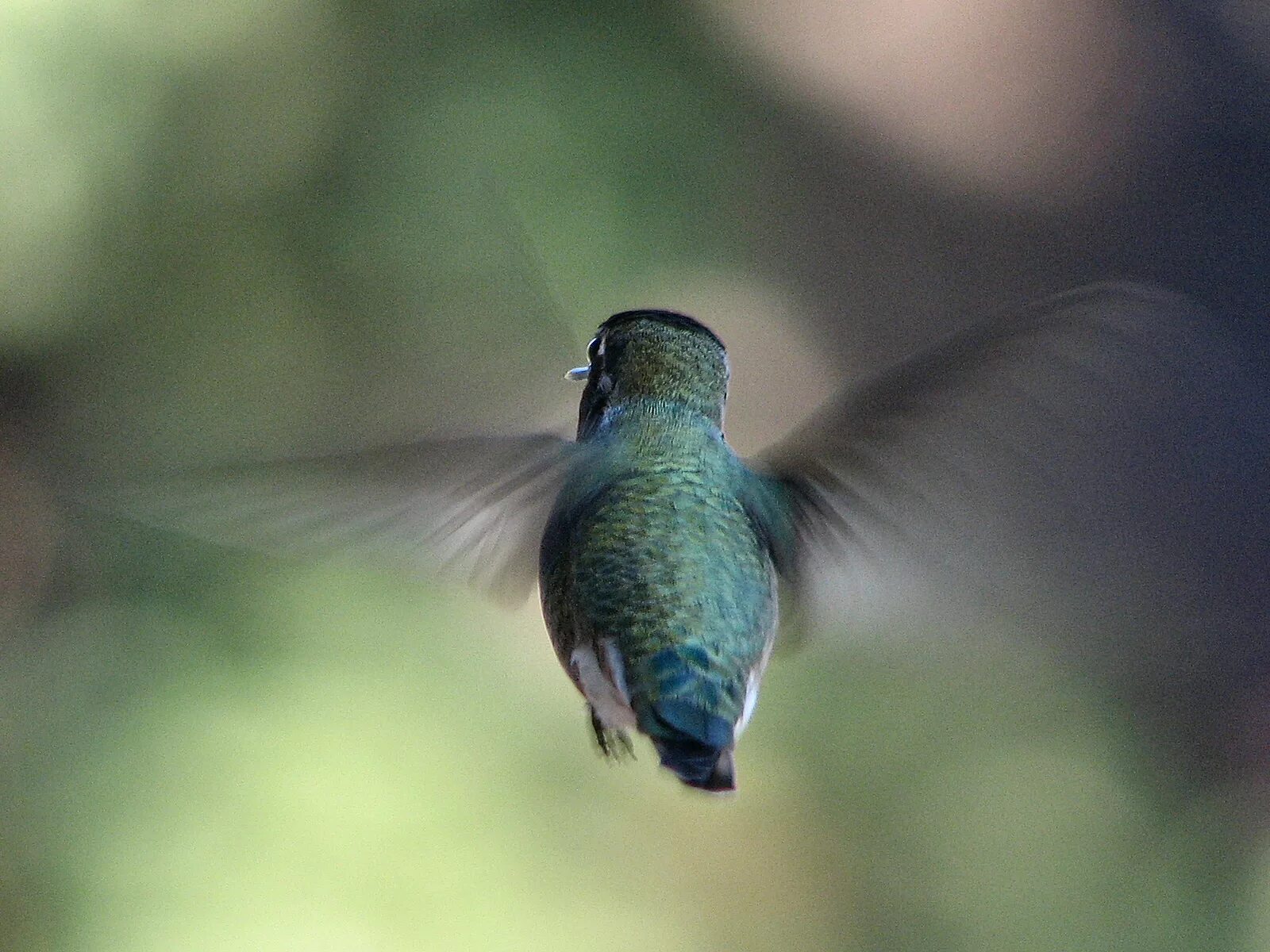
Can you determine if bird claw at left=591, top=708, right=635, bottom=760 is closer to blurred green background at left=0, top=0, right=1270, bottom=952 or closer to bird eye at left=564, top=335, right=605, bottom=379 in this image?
bird eye at left=564, top=335, right=605, bottom=379

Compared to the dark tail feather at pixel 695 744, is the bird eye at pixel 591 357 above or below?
above

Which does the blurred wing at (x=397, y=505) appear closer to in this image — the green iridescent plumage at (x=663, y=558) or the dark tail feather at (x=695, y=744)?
the green iridescent plumage at (x=663, y=558)

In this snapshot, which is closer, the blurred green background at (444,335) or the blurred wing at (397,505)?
the blurred wing at (397,505)

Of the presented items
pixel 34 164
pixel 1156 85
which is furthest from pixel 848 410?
pixel 1156 85

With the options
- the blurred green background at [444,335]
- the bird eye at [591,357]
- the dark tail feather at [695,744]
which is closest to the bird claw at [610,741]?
the dark tail feather at [695,744]

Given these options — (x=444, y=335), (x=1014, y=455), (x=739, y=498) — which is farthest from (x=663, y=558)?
(x=444, y=335)

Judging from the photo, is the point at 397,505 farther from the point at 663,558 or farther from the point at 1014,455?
the point at 1014,455

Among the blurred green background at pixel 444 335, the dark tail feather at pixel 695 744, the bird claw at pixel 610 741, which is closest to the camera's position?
the dark tail feather at pixel 695 744

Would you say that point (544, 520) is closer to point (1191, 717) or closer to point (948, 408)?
point (948, 408)
